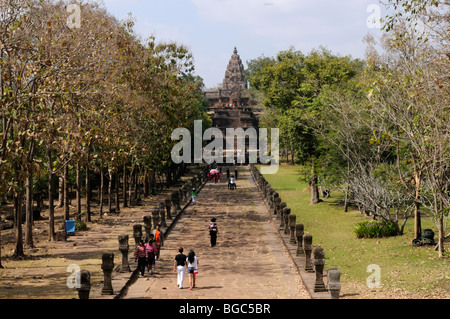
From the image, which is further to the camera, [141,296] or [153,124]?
[153,124]

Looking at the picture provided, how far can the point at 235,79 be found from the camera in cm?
12912

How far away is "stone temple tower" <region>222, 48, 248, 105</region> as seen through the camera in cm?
12394

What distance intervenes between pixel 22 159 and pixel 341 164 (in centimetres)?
1897

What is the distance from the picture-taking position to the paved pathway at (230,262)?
1408 cm

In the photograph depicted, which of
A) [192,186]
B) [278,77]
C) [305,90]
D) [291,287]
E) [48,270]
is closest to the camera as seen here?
[291,287]

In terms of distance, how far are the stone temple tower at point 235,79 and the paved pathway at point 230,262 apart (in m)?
93.5

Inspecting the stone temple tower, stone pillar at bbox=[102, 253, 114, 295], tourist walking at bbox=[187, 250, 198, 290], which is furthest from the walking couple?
the stone temple tower

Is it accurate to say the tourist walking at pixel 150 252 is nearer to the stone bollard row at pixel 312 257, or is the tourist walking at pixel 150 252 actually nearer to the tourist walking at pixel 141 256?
the tourist walking at pixel 141 256

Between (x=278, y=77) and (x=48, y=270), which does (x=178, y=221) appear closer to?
(x=48, y=270)

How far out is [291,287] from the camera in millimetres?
14742

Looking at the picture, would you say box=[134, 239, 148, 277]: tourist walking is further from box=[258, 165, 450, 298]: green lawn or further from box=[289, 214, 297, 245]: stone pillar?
box=[289, 214, 297, 245]: stone pillar

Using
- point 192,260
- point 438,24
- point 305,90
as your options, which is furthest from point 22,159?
point 305,90

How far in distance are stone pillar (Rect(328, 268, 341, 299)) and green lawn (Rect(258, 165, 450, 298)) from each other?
1.01 m

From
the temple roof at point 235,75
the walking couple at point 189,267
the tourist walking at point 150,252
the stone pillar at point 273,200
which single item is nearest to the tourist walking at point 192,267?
the walking couple at point 189,267
